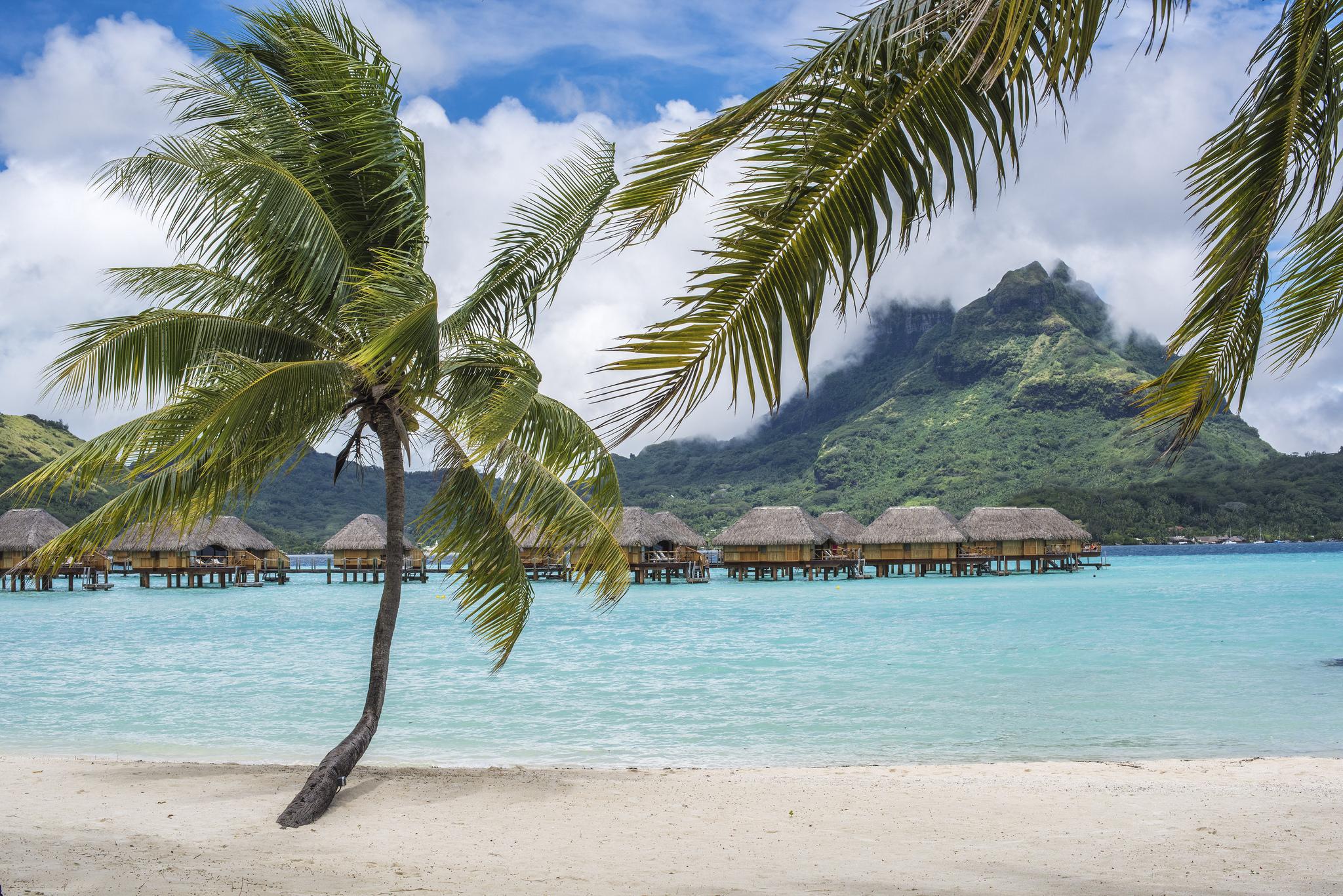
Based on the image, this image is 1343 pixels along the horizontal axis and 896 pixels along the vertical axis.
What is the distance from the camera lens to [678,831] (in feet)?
19.9

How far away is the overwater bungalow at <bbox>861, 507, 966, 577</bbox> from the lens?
47.3 m

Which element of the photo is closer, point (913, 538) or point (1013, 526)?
point (913, 538)

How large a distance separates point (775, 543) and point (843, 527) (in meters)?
6.35

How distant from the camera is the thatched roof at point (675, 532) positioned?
154ft

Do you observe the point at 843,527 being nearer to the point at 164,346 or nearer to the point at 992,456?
the point at 992,456

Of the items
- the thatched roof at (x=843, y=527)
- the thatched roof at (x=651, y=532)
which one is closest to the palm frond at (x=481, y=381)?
the thatched roof at (x=651, y=532)

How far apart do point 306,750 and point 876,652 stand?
36.9 feet

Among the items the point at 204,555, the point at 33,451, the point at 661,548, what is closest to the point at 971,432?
the point at 661,548

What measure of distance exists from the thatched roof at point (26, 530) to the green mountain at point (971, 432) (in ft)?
139

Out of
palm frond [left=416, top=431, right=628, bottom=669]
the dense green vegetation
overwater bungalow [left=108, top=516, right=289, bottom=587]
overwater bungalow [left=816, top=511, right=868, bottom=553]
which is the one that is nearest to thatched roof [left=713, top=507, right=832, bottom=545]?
overwater bungalow [left=816, top=511, right=868, bottom=553]

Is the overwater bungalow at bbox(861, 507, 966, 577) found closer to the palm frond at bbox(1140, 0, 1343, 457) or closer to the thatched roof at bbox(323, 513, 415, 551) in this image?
the thatched roof at bbox(323, 513, 415, 551)

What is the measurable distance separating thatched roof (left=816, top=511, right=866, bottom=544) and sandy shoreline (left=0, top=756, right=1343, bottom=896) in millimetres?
41394

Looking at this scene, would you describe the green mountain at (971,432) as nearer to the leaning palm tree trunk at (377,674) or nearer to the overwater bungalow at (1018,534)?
the overwater bungalow at (1018,534)

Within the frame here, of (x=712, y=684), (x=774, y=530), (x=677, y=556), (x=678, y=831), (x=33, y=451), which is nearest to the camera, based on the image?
(x=678, y=831)
